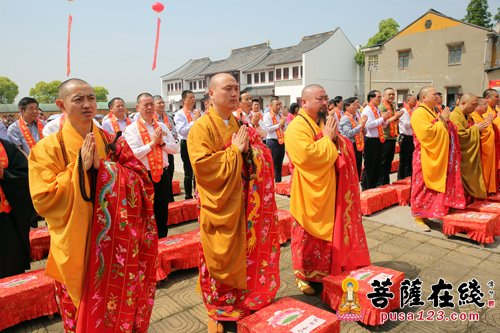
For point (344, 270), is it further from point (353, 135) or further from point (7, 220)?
point (353, 135)

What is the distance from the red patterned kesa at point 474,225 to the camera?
4.41 metres

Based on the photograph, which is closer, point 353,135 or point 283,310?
point 283,310

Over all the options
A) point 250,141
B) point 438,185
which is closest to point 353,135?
point 438,185

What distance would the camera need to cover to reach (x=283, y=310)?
261 centimetres

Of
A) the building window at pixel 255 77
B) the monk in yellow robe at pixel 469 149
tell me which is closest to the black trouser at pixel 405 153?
the monk in yellow robe at pixel 469 149

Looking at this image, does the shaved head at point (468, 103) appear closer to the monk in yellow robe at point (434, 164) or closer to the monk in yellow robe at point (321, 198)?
the monk in yellow robe at point (434, 164)

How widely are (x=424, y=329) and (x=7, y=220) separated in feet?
12.3

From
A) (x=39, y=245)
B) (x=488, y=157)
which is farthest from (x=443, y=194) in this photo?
(x=39, y=245)

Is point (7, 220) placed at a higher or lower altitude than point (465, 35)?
lower

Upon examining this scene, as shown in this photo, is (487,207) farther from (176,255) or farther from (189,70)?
(189,70)

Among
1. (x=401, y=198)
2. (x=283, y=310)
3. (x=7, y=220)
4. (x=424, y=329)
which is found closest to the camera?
(x=283, y=310)

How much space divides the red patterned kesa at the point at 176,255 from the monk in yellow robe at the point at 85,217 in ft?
3.88

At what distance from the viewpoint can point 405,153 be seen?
24.3ft

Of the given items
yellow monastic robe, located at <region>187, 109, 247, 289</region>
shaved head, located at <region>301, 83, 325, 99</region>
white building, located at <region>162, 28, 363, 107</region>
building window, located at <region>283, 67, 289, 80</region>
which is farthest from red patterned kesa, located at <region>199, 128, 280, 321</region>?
building window, located at <region>283, 67, 289, 80</region>
